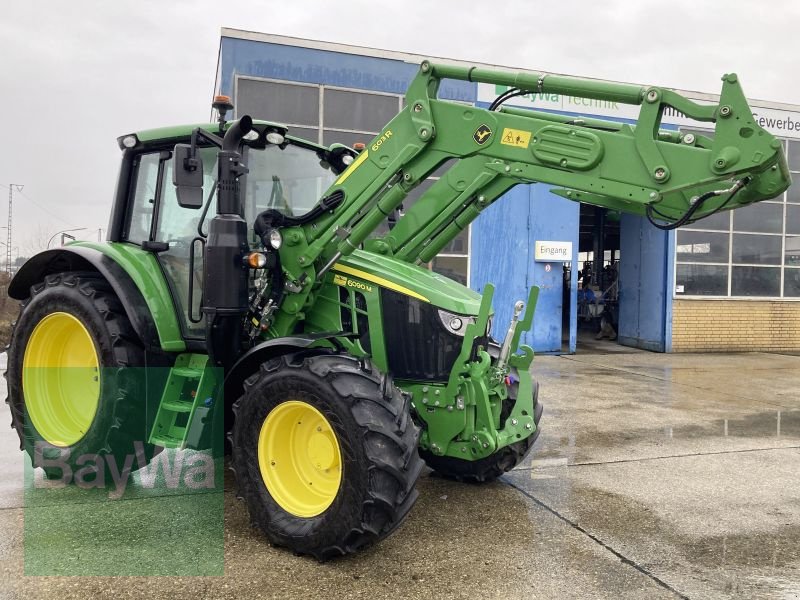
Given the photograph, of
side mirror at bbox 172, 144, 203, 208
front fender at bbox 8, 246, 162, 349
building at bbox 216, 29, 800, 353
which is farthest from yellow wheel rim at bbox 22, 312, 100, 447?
building at bbox 216, 29, 800, 353

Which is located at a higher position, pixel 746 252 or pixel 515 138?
pixel 746 252

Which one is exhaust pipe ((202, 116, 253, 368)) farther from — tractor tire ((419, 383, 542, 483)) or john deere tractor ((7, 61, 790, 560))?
tractor tire ((419, 383, 542, 483))

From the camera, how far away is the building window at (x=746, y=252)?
1475 centimetres

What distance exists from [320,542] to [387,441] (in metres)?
0.64

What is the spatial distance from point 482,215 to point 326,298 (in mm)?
9217

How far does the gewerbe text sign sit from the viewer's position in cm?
1329

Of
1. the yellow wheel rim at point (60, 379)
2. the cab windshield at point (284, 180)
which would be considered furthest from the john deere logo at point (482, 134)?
the yellow wheel rim at point (60, 379)

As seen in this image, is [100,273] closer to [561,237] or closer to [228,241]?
[228,241]

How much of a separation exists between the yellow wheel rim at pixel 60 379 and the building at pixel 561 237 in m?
7.31

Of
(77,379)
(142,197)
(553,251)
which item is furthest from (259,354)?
(553,251)

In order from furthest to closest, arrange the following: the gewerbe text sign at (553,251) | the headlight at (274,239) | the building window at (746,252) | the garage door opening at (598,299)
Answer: the garage door opening at (598,299) → the building window at (746,252) → the gewerbe text sign at (553,251) → the headlight at (274,239)

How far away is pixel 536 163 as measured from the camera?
144 inches

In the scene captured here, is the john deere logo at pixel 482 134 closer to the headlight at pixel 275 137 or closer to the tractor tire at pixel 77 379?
the headlight at pixel 275 137

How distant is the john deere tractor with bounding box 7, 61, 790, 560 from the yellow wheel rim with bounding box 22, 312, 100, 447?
0.05 ft
